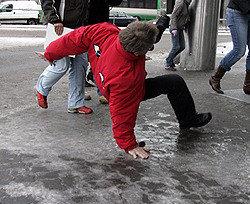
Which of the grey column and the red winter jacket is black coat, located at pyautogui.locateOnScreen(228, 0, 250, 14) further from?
the grey column

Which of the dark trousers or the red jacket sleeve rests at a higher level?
the red jacket sleeve

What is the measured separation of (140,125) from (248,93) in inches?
78.9

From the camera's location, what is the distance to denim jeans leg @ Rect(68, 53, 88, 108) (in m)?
3.81

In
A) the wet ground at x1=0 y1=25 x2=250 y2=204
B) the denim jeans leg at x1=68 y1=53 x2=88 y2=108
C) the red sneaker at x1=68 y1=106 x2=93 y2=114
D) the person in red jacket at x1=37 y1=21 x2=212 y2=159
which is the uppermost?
the person in red jacket at x1=37 y1=21 x2=212 y2=159

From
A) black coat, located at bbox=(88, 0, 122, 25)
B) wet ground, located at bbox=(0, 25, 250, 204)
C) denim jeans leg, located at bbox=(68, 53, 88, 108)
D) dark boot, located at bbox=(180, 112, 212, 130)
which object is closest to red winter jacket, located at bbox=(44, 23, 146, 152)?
wet ground, located at bbox=(0, 25, 250, 204)

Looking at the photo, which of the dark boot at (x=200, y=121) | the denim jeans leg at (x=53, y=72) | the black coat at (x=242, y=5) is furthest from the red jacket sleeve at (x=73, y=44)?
the black coat at (x=242, y=5)

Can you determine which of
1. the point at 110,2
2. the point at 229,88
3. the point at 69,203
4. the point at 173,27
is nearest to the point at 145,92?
the point at 69,203

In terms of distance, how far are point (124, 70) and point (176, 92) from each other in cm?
70

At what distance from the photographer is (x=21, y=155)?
2738 millimetres

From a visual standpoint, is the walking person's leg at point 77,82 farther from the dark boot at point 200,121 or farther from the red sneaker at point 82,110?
the dark boot at point 200,121

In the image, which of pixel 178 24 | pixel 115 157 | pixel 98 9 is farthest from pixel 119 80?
pixel 178 24

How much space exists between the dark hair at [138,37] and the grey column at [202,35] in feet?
14.5

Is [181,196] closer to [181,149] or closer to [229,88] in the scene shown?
[181,149]

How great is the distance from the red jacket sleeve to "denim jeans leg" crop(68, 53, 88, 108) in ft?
2.13
